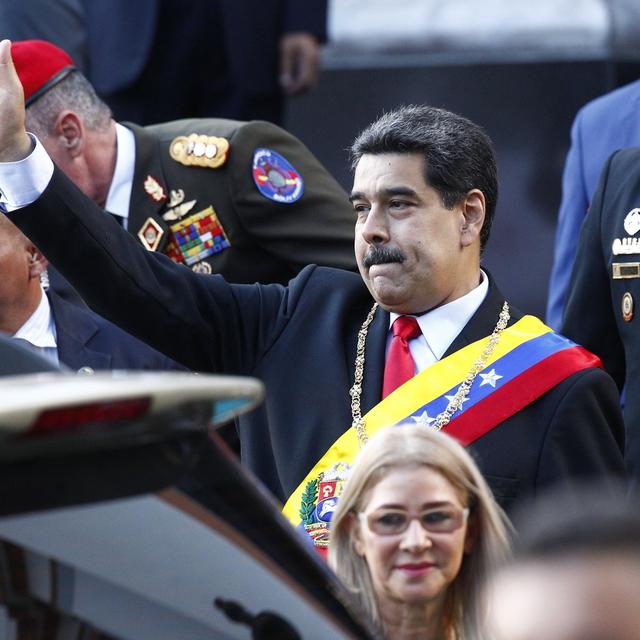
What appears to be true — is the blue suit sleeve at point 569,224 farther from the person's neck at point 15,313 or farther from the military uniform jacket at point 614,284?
the person's neck at point 15,313

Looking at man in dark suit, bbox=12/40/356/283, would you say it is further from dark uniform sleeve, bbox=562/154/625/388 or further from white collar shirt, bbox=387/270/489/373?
white collar shirt, bbox=387/270/489/373

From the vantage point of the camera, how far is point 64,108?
5270 mm

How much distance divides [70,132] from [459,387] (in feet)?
5.95

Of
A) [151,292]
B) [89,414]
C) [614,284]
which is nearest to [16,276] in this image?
[151,292]

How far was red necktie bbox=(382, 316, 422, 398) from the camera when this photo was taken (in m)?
3.97

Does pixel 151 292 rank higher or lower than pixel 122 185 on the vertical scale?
lower

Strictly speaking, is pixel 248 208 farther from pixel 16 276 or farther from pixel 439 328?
pixel 439 328

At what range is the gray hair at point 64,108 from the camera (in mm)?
5242

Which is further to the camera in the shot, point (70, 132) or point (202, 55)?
point (202, 55)

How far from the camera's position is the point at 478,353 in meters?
4.00

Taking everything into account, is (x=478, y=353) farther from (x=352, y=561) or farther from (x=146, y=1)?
(x=146, y=1)

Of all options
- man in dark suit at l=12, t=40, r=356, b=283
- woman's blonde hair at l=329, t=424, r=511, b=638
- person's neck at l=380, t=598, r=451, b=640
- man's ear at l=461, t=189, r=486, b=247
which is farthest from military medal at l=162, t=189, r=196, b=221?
person's neck at l=380, t=598, r=451, b=640

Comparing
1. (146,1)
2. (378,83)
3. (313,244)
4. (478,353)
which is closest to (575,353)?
(478,353)

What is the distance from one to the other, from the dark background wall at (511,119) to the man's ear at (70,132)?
7.13 ft
